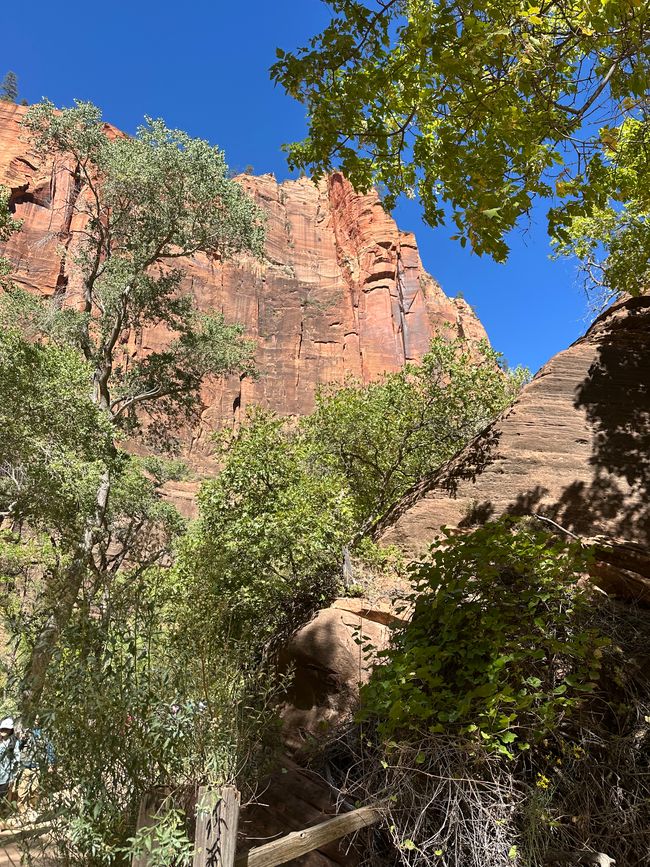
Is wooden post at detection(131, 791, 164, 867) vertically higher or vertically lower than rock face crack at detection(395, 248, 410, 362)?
lower

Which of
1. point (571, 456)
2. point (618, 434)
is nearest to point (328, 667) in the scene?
point (571, 456)

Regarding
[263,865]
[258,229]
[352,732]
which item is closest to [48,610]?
[263,865]

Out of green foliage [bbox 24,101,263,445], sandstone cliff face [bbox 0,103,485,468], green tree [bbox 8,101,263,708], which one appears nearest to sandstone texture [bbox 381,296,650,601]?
green tree [bbox 8,101,263,708]

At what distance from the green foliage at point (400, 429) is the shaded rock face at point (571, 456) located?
776cm

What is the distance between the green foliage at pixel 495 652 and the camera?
12.7ft

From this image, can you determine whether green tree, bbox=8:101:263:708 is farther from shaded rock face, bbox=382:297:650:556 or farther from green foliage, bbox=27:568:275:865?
green foliage, bbox=27:568:275:865

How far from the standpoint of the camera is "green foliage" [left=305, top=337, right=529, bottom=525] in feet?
56.5

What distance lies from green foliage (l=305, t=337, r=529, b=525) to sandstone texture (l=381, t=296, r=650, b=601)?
7748mm

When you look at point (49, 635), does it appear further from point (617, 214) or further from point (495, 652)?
point (617, 214)

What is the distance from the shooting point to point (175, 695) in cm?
400

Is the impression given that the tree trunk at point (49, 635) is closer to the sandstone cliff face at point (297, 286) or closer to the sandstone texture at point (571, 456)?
the sandstone texture at point (571, 456)

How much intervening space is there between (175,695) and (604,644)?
3.11 m

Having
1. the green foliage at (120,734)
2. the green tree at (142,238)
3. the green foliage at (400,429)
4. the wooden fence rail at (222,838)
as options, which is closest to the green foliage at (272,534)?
the green foliage at (400,429)

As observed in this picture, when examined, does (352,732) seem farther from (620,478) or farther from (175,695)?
(620,478)
